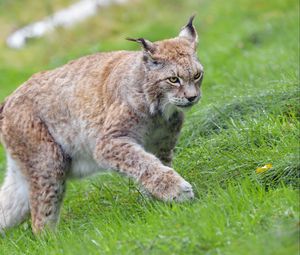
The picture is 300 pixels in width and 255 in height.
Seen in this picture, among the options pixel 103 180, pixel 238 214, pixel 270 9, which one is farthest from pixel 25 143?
pixel 270 9

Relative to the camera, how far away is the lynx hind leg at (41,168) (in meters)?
6.76

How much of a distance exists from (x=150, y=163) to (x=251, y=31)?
728 centimetres

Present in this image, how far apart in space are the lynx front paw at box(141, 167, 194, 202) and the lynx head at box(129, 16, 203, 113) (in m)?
0.55

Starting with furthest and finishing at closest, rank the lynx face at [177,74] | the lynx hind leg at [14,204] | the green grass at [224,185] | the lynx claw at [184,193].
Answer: the lynx hind leg at [14,204] < the lynx face at [177,74] < the lynx claw at [184,193] < the green grass at [224,185]

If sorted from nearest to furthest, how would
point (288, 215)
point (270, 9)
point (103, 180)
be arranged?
point (288, 215) < point (103, 180) < point (270, 9)

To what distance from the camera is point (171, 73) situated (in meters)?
6.12

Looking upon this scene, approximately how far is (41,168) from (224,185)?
1.59m

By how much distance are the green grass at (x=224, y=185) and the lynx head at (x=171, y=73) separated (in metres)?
0.66

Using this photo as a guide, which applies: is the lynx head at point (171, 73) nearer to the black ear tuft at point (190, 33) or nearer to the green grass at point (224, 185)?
the black ear tuft at point (190, 33)

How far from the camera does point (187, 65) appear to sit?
242 inches

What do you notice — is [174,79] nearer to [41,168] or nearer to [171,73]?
[171,73]

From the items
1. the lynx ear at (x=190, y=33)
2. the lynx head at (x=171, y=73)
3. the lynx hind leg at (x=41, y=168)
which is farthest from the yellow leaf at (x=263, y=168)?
the lynx hind leg at (x=41, y=168)

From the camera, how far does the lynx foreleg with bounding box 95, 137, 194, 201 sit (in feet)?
19.2

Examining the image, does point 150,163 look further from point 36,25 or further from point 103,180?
point 36,25
